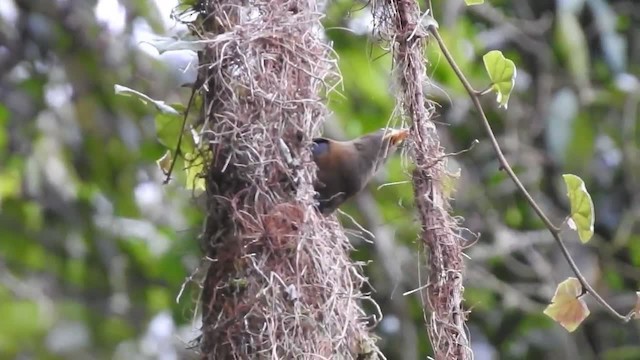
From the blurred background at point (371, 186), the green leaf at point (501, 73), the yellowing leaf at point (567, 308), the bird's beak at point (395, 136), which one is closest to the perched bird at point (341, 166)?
the bird's beak at point (395, 136)

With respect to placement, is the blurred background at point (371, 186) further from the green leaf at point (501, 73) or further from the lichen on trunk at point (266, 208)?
the green leaf at point (501, 73)

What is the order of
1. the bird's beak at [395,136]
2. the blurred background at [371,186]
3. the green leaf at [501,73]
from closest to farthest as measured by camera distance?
the green leaf at [501,73]
the bird's beak at [395,136]
the blurred background at [371,186]

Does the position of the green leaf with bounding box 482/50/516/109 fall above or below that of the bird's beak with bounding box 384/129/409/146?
below

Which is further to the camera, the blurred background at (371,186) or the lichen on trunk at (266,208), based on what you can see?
the blurred background at (371,186)

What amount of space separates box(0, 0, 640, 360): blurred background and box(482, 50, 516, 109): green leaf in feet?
3.48

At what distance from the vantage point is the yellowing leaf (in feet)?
4.07

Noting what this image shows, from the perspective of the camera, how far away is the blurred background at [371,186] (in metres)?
2.39

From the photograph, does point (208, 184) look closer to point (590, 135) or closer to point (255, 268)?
point (255, 268)

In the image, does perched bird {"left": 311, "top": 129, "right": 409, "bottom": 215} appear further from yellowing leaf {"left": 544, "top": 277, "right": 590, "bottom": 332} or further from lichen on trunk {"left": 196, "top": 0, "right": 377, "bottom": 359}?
yellowing leaf {"left": 544, "top": 277, "right": 590, "bottom": 332}

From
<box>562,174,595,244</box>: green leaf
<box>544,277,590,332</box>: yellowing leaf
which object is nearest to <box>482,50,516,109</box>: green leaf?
<box>562,174,595,244</box>: green leaf

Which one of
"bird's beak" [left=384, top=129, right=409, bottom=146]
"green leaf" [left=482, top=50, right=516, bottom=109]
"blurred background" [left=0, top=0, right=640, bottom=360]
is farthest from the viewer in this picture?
"blurred background" [left=0, top=0, right=640, bottom=360]

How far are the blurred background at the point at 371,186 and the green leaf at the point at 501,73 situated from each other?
3.48ft

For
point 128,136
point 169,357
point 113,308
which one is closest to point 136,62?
point 128,136

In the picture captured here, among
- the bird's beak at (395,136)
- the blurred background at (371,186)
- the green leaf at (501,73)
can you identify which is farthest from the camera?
the blurred background at (371,186)
